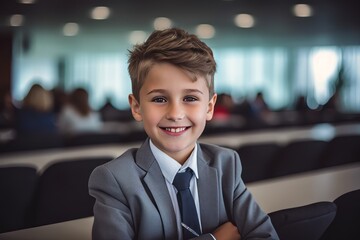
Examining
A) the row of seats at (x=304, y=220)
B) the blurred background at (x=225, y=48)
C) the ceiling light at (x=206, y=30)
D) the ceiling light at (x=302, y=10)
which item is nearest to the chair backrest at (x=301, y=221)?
the row of seats at (x=304, y=220)

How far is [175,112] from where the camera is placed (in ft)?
3.81

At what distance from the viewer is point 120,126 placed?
276 inches

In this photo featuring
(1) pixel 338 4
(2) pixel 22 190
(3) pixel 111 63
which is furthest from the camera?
(3) pixel 111 63

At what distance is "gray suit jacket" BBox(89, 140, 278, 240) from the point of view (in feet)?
3.92

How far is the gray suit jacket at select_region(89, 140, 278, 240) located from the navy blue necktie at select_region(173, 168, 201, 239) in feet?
0.08

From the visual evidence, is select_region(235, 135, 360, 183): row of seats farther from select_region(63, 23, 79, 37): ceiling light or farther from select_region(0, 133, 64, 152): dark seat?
select_region(63, 23, 79, 37): ceiling light

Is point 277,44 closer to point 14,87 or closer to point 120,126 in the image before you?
point 14,87

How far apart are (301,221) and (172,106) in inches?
17.6

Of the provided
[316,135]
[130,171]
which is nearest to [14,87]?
[316,135]

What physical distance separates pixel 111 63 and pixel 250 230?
18837 millimetres

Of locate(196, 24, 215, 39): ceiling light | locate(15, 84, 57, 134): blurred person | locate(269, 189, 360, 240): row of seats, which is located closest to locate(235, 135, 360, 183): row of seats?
locate(269, 189, 360, 240): row of seats

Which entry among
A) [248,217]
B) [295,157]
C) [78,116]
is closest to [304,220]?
[248,217]

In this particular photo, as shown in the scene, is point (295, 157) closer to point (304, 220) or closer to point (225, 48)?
point (304, 220)

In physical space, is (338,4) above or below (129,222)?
above
